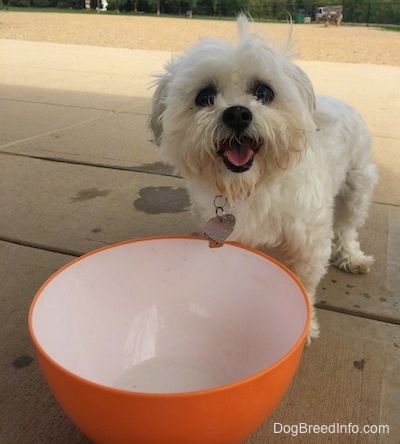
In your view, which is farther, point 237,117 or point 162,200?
point 162,200

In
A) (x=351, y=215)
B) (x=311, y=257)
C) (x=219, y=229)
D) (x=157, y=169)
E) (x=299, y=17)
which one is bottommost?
(x=299, y=17)

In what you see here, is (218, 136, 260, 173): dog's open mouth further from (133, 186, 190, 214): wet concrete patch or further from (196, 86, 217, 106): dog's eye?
(133, 186, 190, 214): wet concrete patch

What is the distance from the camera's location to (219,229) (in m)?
2.45

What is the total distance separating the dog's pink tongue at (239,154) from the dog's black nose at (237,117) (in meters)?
0.12

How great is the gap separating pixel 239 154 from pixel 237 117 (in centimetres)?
19

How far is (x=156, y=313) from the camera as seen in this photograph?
2.64 m

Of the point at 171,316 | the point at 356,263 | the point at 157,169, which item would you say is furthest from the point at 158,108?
the point at 157,169

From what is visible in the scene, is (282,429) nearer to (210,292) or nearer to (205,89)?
(210,292)

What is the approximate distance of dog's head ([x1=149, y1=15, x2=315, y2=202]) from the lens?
228 cm

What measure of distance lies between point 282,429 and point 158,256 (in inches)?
35.6

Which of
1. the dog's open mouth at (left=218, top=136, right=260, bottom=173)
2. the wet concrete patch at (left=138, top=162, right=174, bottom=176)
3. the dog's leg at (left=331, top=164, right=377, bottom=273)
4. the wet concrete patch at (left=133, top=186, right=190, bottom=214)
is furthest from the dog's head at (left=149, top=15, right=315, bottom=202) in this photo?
the wet concrete patch at (left=138, top=162, right=174, bottom=176)

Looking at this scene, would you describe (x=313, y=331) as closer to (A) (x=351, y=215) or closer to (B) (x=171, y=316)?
(B) (x=171, y=316)

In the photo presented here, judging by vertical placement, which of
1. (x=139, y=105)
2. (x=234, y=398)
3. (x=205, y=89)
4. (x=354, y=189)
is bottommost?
(x=139, y=105)

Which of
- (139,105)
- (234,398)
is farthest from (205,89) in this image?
(139,105)
